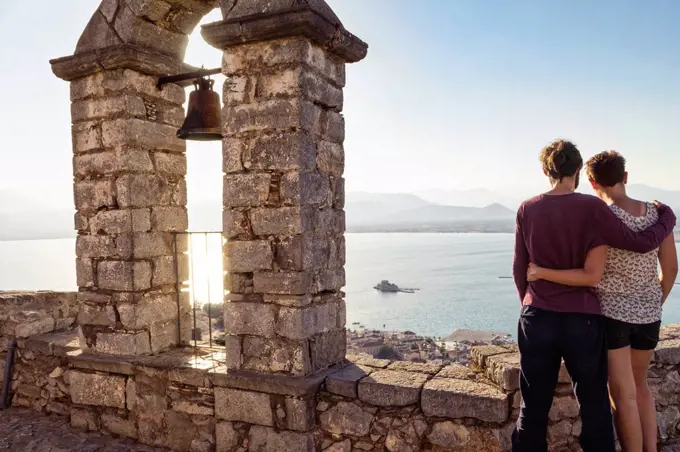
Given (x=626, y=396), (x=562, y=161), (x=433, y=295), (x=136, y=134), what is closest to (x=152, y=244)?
(x=136, y=134)

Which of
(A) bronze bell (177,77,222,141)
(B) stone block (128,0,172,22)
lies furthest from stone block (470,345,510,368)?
(B) stone block (128,0,172,22)

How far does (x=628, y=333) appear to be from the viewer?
8.18ft

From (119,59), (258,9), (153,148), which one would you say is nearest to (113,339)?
(153,148)

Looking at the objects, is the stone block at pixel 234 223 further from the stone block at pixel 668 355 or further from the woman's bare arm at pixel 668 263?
the stone block at pixel 668 355

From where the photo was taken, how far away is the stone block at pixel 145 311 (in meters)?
3.97

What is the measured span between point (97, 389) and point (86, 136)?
202 cm

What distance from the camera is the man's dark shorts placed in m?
2.49

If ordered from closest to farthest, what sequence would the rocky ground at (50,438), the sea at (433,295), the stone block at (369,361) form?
the stone block at (369,361)
the rocky ground at (50,438)
the sea at (433,295)

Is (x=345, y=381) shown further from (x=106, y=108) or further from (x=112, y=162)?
(x=106, y=108)

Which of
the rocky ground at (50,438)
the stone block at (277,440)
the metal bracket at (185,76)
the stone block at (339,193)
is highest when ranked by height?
the metal bracket at (185,76)

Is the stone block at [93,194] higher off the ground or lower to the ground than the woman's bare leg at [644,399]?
higher

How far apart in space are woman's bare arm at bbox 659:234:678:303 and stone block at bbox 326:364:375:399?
5.86ft

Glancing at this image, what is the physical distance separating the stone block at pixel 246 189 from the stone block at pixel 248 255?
26 cm

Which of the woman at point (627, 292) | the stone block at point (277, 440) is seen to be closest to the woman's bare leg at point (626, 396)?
the woman at point (627, 292)
